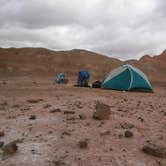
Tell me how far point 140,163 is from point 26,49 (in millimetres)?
63306

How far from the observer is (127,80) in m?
17.2

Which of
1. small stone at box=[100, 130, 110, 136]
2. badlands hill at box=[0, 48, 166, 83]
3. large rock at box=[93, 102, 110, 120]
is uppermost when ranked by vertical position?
badlands hill at box=[0, 48, 166, 83]

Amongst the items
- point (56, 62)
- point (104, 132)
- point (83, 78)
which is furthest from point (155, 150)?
point (56, 62)

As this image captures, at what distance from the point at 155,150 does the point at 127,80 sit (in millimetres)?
11768

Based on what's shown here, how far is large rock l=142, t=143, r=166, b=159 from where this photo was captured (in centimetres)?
552

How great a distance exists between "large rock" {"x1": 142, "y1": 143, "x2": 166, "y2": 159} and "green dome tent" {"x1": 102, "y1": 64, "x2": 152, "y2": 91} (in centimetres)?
1137

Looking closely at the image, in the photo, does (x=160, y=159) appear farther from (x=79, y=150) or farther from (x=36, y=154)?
(x=36, y=154)

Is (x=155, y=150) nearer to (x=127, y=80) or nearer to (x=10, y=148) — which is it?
(x=10, y=148)

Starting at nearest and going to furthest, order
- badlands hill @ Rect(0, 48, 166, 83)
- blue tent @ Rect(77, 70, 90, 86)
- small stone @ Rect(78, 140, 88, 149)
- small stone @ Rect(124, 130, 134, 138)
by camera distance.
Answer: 1. small stone @ Rect(78, 140, 88, 149)
2. small stone @ Rect(124, 130, 134, 138)
3. blue tent @ Rect(77, 70, 90, 86)
4. badlands hill @ Rect(0, 48, 166, 83)

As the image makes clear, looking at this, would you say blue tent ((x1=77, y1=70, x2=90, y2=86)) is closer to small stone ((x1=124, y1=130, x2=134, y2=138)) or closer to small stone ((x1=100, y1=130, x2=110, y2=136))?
small stone ((x1=100, y1=130, x2=110, y2=136))

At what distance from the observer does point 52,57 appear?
61.8 m

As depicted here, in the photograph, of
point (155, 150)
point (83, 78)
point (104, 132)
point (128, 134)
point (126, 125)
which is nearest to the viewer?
point (155, 150)

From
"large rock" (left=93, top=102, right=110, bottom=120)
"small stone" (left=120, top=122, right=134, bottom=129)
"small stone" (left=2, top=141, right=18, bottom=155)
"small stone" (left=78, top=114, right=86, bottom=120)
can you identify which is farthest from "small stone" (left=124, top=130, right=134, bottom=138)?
"small stone" (left=2, top=141, right=18, bottom=155)

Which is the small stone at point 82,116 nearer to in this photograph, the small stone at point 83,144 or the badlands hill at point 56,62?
the small stone at point 83,144
